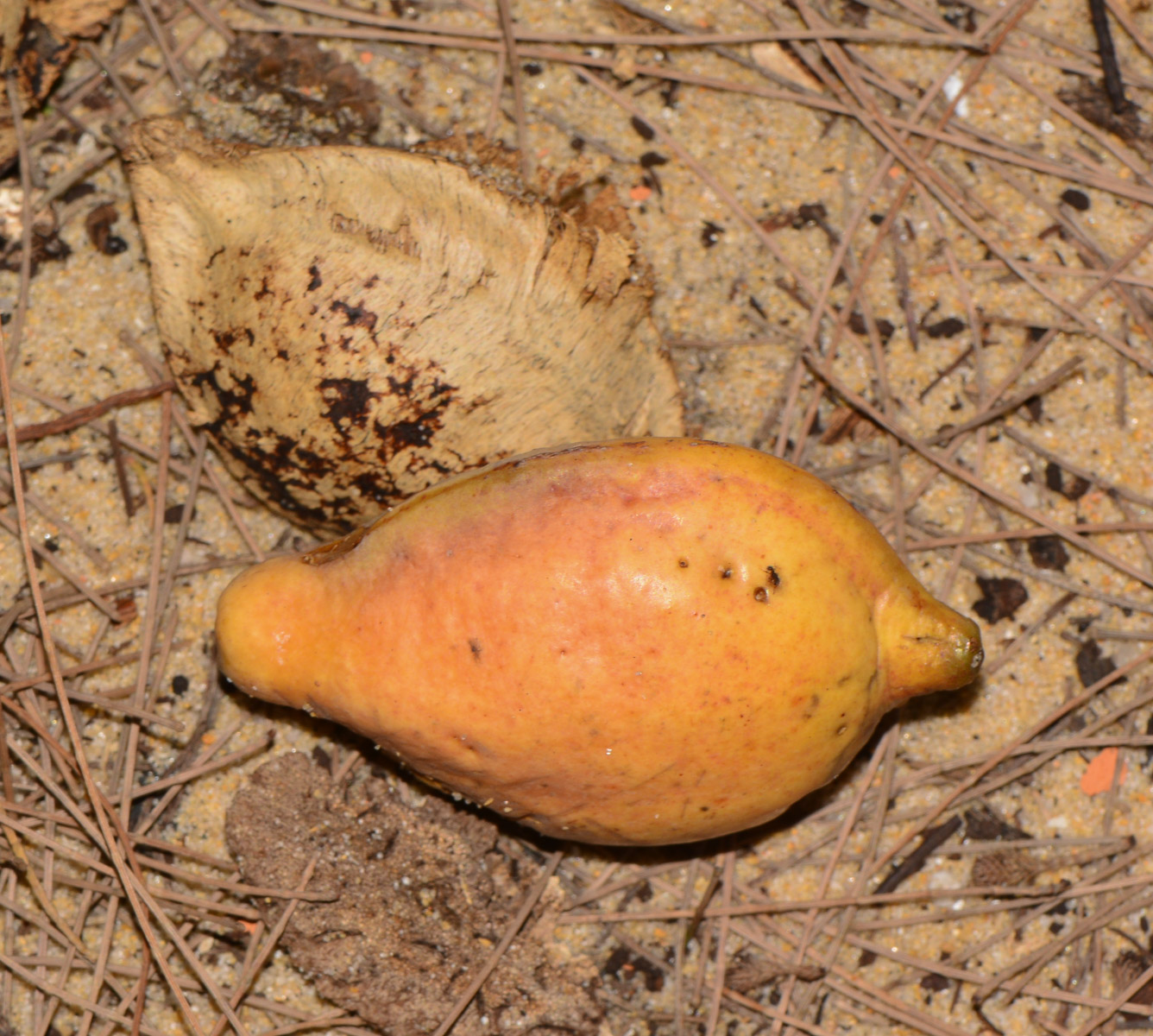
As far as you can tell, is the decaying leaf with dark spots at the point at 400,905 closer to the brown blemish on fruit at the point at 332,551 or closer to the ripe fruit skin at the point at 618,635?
the ripe fruit skin at the point at 618,635

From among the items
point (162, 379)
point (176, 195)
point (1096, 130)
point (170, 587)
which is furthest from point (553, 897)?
point (1096, 130)

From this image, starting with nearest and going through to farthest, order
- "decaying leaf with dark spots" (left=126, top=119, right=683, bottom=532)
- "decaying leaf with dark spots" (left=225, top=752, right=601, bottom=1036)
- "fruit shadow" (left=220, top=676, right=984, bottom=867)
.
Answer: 1. "decaying leaf with dark spots" (left=126, top=119, right=683, bottom=532)
2. "decaying leaf with dark spots" (left=225, top=752, right=601, bottom=1036)
3. "fruit shadow" (left=220, top=676, right=984, bottom=867)

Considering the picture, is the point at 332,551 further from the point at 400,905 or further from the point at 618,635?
the point at 400,905

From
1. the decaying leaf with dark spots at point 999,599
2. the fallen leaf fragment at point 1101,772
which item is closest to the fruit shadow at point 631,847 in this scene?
the decaying leaf with dark spots at point 999,599

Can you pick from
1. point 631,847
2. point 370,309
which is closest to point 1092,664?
point 631,847

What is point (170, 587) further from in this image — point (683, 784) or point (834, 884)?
point (834, 884)

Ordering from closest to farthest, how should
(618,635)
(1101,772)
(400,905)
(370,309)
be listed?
(618,635), (370,309), (400,905), (1101,772)

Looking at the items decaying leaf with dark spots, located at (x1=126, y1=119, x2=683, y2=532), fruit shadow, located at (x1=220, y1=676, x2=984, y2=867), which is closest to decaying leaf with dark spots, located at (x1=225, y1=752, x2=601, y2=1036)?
fruit shadow, located at (x1=220, y1=676, x2=984, y2=867)

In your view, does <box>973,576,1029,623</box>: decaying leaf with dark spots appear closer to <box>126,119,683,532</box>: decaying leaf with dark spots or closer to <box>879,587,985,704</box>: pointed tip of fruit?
<box>879,587,985,704</box>: pointed tip of fruit
